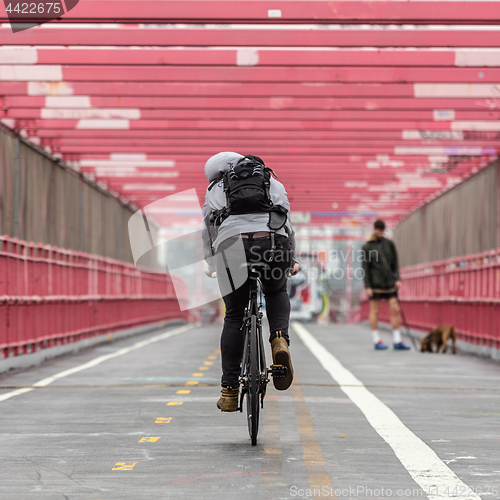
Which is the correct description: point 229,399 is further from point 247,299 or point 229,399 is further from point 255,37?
point 255,37

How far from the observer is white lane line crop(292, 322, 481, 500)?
466cm

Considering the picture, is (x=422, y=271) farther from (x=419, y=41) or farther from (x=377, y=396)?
(x=377, y=396)

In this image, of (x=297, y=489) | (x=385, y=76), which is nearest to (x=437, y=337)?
(x=385, y=76)

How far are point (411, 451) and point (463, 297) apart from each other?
1214 centimetres

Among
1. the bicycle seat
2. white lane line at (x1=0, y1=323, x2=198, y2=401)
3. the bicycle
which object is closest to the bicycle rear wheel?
the bicycle

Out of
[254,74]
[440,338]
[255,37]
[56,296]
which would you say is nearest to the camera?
[255,37]

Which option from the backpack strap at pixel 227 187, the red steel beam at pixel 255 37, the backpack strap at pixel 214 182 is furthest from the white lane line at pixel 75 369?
the red steel beam at pixel 255 37

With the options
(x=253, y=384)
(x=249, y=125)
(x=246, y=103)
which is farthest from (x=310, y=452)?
(x=249, y=125)

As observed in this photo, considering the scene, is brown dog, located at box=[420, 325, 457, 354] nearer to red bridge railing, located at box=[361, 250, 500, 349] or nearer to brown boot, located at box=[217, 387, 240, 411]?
red bridge railing, located at box=[361, 250, 500, 349]

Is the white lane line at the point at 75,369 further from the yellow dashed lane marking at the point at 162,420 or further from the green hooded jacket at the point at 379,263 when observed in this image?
the green hooded jacket at the point at 379,263

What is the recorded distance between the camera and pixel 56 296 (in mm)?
15305

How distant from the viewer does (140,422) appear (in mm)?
7102

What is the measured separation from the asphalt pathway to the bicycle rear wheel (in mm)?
145

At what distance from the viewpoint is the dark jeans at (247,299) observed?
607cm
